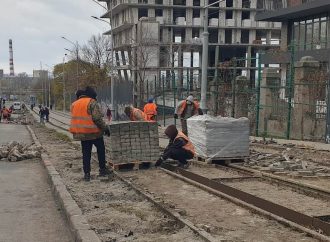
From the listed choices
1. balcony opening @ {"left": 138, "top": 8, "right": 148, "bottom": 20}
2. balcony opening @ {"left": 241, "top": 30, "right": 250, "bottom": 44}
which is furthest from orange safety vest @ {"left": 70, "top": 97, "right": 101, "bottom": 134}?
balcony opening @ {"left": 241, "top": 30, "right": 250, "bottom": 44}

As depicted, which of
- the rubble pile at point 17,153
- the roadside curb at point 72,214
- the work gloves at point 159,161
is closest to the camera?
the roadside curb at point 72,214

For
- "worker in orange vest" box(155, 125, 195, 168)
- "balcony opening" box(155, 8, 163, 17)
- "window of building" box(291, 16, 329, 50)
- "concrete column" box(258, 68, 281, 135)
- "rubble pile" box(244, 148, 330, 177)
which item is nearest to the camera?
"rubble pile" box(244, 148, 330, 177)

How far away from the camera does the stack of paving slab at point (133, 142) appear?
36.4 ft

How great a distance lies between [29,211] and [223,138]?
5560 mm

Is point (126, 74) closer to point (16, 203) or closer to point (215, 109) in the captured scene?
point (215, 109)

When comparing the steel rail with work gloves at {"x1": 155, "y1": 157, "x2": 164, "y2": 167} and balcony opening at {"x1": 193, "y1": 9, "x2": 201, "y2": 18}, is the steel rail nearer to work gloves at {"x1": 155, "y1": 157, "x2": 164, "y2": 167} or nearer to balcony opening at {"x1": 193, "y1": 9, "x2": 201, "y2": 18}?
work gloves at {"x1": 155, "y1": 157, "x2": 164, "y2": 167}

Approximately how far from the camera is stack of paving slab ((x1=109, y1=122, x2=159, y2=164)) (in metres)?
11.1

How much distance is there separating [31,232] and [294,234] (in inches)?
136

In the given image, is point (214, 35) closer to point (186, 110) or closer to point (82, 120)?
point (186, 110)

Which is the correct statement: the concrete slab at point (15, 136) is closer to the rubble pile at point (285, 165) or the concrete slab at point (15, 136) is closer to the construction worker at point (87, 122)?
the construction worker at point (87, 122)

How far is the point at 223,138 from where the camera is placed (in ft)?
38.6

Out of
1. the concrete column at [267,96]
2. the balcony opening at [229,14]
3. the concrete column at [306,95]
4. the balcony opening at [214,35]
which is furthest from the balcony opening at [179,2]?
the concrete column at [306,95]

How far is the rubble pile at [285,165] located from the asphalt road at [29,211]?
5063mm

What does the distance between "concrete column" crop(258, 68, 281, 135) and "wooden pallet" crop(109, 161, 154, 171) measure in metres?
9.89
